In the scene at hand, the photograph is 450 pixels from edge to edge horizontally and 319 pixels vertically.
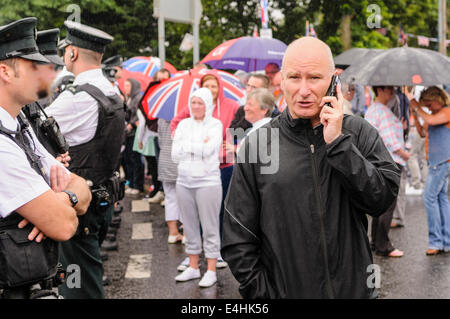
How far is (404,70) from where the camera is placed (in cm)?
631

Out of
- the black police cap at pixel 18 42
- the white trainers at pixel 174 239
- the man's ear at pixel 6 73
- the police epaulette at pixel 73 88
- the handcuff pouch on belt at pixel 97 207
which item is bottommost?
the white trainers at pixel 174 239

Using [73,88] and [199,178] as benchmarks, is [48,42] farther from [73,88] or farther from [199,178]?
[199,178]

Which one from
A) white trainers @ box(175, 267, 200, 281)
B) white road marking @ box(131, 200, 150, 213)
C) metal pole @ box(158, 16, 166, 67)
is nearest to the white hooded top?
white trainers @ box(175, 267, 200, 281)

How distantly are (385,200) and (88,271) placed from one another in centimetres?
276

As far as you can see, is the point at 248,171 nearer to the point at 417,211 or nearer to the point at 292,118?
the point at 292,118

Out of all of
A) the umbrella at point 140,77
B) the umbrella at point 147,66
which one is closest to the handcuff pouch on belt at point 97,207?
the umbrella at point 140,77

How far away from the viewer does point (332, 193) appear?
8.08ft

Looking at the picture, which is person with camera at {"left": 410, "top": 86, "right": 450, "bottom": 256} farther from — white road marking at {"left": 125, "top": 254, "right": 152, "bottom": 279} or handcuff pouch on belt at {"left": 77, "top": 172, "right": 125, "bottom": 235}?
handcuff pouch on belt at {"left": 77, "top": 172, "right": 125, "bottom": 235}

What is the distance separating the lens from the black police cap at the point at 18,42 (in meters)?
2.63

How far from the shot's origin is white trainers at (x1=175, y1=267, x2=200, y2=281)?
20.1ft

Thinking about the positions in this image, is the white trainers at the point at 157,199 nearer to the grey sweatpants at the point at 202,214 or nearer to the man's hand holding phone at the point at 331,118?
the grey sweatpants at the point at 202,214

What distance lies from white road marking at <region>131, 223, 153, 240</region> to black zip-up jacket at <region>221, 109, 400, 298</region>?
19.0 ft

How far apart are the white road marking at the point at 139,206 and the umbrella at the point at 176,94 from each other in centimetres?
313

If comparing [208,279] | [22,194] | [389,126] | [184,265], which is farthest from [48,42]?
[389,126]
